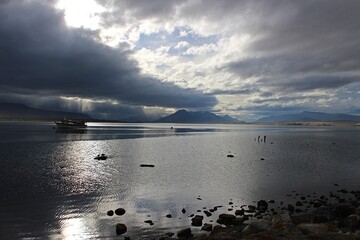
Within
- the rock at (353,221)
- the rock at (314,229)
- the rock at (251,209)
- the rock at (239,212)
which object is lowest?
the rock at (251,209)

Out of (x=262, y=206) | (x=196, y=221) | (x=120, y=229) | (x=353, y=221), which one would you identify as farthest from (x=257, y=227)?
(x=262, y=206)

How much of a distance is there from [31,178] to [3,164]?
649 inches

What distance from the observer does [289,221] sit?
18.6 metres

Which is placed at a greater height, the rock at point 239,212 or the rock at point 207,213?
the rock at point 239,212

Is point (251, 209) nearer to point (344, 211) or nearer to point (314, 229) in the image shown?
point (344, 211)

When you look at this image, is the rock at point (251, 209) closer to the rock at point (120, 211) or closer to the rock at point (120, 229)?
the rock at point (120, 211)

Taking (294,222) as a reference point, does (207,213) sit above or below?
below

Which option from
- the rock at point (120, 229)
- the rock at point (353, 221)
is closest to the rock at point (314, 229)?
the rock at point (353, 221)

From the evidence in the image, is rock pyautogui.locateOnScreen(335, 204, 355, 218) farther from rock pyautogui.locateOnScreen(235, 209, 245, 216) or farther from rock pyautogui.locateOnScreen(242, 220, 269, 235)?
rock pyautogui.locateOnScreen(242, 220, 269, 235)

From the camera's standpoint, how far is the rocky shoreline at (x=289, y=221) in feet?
53.1

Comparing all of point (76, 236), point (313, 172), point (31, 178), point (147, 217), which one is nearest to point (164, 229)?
point (147, 217)

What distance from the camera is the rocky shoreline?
16.2 metres

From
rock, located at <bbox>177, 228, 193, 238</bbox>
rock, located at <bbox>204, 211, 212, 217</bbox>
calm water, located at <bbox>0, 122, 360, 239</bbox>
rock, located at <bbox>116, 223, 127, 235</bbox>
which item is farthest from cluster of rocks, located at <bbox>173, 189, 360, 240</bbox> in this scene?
rock, located at <bbox>116, 223, 127, 235</bbox>

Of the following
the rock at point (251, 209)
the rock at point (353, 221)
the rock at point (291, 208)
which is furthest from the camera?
the rock at point (291, 208)
